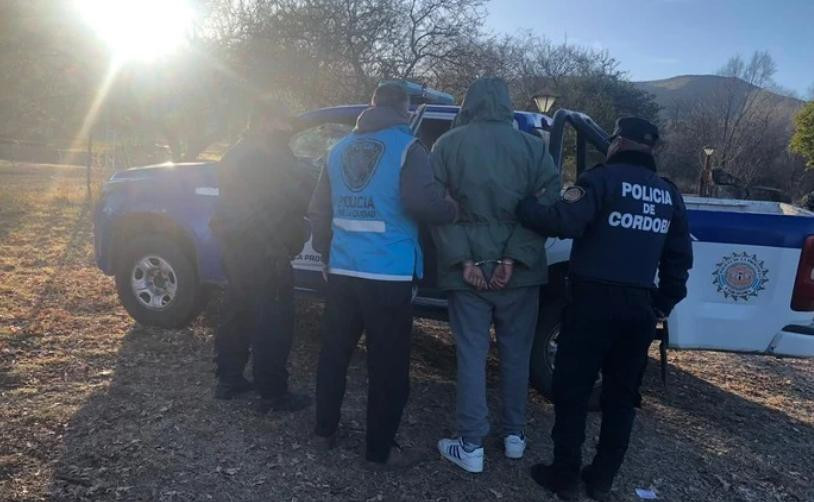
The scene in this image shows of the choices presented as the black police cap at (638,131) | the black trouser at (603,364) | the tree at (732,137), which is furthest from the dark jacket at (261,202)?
the tree at (732,137)

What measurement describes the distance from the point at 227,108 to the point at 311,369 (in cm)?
1230

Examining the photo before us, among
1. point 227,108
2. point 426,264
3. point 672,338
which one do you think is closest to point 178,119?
point 227,108

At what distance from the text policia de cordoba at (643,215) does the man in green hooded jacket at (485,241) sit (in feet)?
1.25

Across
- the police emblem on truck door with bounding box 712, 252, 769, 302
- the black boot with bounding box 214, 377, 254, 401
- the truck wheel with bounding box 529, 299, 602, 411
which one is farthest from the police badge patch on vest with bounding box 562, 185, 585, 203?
the black boot with bounding box 214, 377, 254, 401

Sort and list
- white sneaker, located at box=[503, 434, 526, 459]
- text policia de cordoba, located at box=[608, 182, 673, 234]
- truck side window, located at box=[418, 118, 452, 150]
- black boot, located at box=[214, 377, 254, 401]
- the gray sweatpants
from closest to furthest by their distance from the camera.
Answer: text policia de cordoba, located at box=[608, 182, 673, 234]
the gray sweatpants
white sneaker, located at box=[503, 434, 526, 459]
black boot, located at box=[214, 377, 254, 401]
truck side window, located at box=[418, 118, 452, 150]

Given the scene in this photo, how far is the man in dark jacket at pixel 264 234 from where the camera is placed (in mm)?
3994

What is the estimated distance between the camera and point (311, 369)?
508cm

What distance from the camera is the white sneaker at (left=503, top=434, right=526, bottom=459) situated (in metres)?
3.81

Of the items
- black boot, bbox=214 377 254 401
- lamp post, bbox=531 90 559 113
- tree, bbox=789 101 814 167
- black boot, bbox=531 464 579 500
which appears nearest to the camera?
black boot, bbox=531 464 579 500

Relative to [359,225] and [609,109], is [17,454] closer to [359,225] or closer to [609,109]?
[359,225]

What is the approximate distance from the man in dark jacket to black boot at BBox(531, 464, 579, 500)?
1570 millimetres

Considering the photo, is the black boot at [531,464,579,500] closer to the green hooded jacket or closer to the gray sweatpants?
the gray sweatpants

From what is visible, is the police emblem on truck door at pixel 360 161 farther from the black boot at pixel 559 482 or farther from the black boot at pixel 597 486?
the black boot at pixel 597 486

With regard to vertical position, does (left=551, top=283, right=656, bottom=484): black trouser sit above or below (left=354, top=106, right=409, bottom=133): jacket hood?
below
